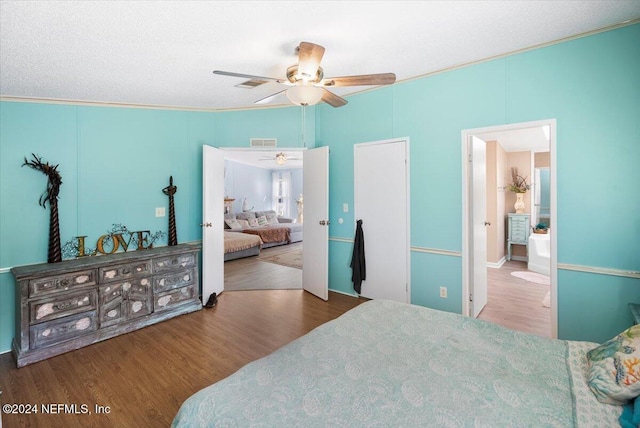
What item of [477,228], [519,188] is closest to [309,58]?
[477,228]

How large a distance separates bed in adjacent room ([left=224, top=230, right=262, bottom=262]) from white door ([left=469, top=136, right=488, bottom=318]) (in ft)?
15.0

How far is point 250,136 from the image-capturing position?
4.14 m

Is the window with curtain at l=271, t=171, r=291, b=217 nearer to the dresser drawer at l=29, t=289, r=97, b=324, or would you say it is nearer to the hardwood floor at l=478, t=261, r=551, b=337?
the hardwood floor at l=478, t=261, r=551, b=337

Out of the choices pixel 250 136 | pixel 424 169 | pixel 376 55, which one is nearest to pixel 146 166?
pixel 250 136

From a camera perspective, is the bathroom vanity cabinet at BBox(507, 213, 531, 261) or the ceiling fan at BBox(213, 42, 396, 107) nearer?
the ceiling fan at BBox(213, 42, 396, 107)

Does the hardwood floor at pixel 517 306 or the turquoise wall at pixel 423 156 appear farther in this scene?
the hardwood floor at pixel 517 306

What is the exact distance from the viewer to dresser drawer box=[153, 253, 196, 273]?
3.27 meters

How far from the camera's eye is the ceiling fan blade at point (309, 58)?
1903mm

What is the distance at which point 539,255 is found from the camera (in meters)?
5.19

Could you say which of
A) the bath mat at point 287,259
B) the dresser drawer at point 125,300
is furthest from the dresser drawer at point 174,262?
the bath mat at point 287,259

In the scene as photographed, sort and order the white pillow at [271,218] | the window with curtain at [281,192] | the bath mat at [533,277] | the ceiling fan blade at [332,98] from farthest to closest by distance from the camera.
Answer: the window with curtain at [281,192]
the white pillow at [271,218]
the bath mat at [533,277]
the ceiling fan blade at [332,98]

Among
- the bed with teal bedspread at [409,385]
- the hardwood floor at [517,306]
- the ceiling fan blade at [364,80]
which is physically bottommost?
the hardwood floor at [517,306]

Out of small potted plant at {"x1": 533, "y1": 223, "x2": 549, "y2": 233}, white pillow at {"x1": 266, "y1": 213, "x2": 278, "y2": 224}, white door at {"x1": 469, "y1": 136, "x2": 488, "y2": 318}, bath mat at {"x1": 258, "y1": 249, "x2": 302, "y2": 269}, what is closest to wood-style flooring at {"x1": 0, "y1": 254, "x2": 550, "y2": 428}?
white door at {"x1": 469, "y1": 136, "x2": 488, "y2": 318}

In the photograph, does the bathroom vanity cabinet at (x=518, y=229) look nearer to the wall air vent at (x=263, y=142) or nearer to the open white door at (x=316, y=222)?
the open white door at (x=316, y=222)
